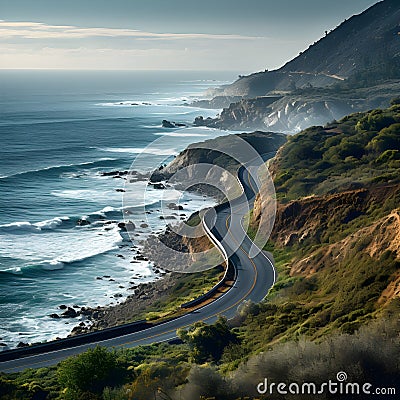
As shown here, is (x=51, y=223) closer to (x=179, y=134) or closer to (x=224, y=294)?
(x=224, y=294)

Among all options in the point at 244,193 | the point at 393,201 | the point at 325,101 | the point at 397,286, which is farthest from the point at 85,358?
the point at 325,101

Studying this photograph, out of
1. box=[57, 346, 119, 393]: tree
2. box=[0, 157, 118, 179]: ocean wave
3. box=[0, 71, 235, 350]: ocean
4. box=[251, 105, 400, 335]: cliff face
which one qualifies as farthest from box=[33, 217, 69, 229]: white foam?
box=[57, 346, 119, 393]: tree

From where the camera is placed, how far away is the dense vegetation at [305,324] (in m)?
19.9

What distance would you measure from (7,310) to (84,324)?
24.2ft

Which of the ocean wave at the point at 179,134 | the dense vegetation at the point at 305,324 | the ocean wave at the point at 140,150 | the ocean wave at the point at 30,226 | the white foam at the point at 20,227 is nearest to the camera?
the dense vegetation at the point at 305,324

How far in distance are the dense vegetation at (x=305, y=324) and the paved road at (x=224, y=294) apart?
1.47m

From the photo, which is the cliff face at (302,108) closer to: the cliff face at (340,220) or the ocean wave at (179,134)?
the ocean wave at (179,134)

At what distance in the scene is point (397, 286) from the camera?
94.4 feet

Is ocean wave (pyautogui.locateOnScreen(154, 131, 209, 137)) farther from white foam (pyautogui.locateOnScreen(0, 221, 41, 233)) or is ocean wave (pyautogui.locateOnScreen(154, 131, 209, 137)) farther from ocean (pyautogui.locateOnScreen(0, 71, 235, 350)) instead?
white foam (pyautogui.locateOnScreen(0, 221, 41, 233))

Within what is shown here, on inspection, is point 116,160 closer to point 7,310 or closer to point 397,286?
point 7,310

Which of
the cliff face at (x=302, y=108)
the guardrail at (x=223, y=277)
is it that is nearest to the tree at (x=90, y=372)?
the guardrail at (x=223, y=277)

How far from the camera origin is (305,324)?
97.0 ft

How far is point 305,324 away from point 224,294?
1374cm

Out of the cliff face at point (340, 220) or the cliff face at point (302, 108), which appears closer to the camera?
the cliff face at point (340, 220)
